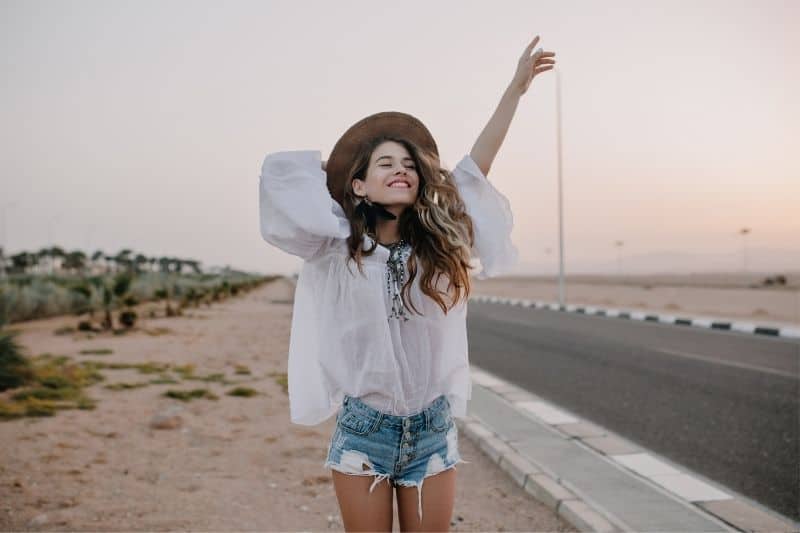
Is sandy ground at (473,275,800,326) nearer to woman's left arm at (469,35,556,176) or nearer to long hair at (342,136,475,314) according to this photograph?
woman's left arm at (469,35,556,176)

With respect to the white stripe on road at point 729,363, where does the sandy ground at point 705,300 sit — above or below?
below

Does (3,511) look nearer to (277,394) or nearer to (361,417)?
(361,417)

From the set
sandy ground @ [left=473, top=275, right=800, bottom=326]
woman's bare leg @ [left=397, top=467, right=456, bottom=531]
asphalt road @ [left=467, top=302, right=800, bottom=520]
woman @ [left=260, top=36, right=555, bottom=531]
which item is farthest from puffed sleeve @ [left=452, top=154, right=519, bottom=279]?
sandy ground @ [left=473, top=275, right=800, bottom=326]

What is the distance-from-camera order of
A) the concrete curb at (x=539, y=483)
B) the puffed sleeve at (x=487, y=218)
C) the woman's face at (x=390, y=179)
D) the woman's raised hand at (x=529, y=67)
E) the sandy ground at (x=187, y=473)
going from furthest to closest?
the sandy ground at (x=187, y=473)
the concrete curb at (x=539, y=483)
the woman's raised hand at (x=529, y=67)
the puffed sleeve at (x=487, y=218)
the woman's face at (x=390, y=179)

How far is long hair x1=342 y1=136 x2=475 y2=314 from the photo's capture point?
1887 millimetres

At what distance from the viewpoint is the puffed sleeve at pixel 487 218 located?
81.1 inches

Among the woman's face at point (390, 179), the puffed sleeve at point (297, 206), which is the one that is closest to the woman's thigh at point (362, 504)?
the puffed sleeve at point (297, 206)

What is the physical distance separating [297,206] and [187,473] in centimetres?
340

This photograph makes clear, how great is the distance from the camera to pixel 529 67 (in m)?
2.19

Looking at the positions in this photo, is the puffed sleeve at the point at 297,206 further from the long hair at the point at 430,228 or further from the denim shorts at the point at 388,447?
the denim shorts at the point at 388,447

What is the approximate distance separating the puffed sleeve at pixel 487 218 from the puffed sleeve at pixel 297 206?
389 millimetres

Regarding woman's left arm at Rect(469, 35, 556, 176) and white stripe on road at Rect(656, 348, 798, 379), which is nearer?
woman's left arm at Rect(469, 35, 556, 176)

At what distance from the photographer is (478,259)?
82.1 inches

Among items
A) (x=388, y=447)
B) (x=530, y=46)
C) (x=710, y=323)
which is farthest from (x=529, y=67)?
(x=710, y=323)
